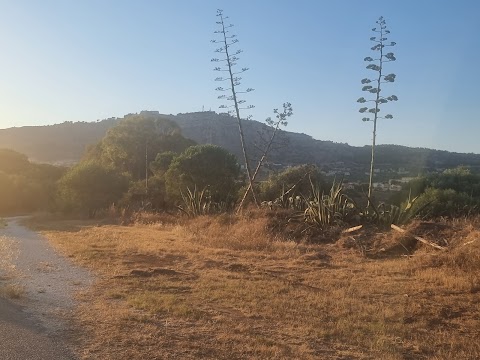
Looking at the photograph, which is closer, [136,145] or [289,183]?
[289,183]

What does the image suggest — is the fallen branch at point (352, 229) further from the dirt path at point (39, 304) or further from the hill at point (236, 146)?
the dirt path at point (39, 304)

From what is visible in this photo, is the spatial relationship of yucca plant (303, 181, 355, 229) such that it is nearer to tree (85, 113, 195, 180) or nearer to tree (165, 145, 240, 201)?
tree (165, 145, 240, 201)

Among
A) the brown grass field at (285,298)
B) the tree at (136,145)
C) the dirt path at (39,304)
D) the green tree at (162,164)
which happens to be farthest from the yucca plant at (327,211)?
the tree at (136,145)

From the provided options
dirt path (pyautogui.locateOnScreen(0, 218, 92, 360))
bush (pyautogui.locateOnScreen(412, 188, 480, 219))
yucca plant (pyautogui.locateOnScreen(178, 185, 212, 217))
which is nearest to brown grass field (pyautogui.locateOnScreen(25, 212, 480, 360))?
dirt path (pyautogui.locateOnScreen(0, 218, 92, 360))

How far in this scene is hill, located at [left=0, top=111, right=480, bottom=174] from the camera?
49.6 meters

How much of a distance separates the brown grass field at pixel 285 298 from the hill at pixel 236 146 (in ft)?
31.0

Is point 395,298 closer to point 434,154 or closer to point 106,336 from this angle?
point 106,336

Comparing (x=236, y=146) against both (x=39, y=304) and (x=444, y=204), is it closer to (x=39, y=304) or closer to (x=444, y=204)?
(x=444, y=204)

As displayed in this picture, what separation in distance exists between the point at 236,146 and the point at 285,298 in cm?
7621

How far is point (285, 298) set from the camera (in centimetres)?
1023

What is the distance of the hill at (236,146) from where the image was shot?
49.6 metres

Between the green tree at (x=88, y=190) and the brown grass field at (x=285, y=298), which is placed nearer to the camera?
the brown grass field at (x=285, y=298)

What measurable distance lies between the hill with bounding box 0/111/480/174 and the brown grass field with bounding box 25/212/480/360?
9441mm

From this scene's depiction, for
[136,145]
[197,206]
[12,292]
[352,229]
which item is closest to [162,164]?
[136,145]
